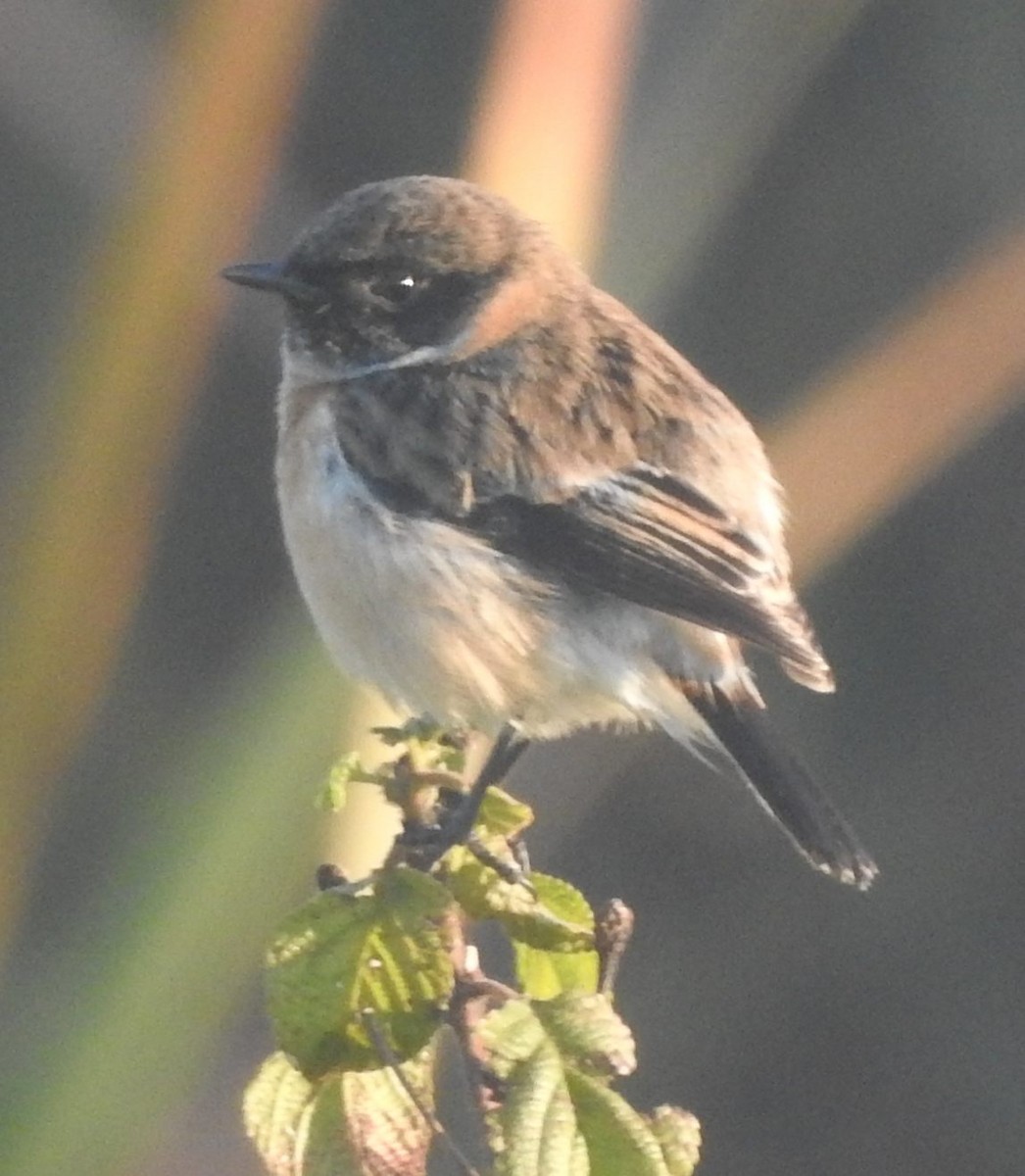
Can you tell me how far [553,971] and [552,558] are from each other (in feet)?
3.11

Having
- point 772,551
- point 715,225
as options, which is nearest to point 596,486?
point 772,551

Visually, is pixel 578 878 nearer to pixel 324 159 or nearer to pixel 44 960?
pixel 44 960

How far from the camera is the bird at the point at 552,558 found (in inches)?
119

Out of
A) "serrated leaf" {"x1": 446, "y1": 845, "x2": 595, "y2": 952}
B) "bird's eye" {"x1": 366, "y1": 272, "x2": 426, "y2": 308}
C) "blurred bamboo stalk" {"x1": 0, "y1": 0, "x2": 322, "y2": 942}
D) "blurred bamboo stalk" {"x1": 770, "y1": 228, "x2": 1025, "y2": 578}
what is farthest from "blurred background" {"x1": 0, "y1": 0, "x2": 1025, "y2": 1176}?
"serrated leaf" {"x1": 446, "y1": 845, "x2": 595, "y2": 952}

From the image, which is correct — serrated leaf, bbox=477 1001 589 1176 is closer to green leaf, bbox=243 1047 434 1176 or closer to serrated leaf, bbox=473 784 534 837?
green leaf, bbox=243 1047 434 1176

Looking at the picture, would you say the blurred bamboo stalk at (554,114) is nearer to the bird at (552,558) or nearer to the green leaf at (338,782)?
the bird at (552,558)

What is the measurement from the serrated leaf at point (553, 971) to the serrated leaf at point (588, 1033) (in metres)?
0.29

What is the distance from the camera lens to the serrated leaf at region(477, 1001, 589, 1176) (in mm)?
1789

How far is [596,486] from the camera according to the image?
307cm

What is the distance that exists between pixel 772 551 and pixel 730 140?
2084mm

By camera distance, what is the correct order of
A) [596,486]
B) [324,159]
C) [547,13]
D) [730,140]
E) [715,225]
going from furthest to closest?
[324,159] < [715,225] < [730,140] < [547,13] < [596,486]

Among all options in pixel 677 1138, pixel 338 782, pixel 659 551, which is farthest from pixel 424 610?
pixel 677 1138

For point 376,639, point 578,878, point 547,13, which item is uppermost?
point 547,13

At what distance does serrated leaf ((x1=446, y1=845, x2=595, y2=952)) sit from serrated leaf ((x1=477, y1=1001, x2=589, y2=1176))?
119 millimetres
